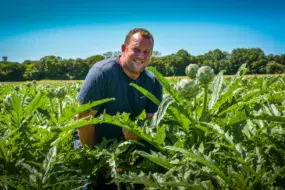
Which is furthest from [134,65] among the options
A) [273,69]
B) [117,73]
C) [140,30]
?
[273,69]

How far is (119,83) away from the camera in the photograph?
281 centimetres

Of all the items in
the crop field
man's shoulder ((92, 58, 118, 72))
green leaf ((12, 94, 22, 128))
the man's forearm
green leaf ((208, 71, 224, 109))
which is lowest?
the man's forearm

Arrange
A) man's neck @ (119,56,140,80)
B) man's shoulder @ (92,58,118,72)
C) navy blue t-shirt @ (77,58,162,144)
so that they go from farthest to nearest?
man's neck @ (119,56,140,80) → man's shoulder @ (92,58,118,72) → navy blue t-shirt @ (77,58,162,144)

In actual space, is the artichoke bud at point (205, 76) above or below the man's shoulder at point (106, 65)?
below

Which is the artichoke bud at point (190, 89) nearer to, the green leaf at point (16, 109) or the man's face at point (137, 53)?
the green leaf at point (16, 109)

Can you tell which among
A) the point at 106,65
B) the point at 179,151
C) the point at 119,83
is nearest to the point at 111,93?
the point at 119,83

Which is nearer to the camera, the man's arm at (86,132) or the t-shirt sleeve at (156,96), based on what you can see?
the man's arm at (86,132)

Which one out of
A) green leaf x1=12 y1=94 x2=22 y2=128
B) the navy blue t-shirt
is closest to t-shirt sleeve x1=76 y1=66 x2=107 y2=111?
the navy blue t-shirt

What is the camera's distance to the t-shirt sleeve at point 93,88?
8.39ft

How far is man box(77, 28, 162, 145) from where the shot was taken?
263cm

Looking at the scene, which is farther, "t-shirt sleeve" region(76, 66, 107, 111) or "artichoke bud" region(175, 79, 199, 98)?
"t-shirt sleeve" region(76, 66, 107, 111)

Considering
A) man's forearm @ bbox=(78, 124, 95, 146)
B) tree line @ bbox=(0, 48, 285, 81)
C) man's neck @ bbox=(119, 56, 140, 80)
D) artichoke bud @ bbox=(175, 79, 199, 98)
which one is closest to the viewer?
artichoke bud @ bbox=(175, 79, 199, 98)

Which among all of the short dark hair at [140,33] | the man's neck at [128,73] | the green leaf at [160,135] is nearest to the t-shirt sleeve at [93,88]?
the man's neck at [128,73]

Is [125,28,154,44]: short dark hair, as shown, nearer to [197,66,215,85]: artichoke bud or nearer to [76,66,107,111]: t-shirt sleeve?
[76,66,107,111]: t-shirt sleeve
